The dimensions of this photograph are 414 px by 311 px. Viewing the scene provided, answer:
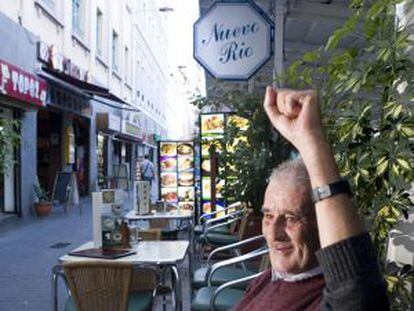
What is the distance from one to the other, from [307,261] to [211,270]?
8.77 ft

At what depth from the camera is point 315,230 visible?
1.77m

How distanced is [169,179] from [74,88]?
4900 mm

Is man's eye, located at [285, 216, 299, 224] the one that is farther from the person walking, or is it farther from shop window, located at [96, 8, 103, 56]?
shop window, located at [96, 8, 103, 56]

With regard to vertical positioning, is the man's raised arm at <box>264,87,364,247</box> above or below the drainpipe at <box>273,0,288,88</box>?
below

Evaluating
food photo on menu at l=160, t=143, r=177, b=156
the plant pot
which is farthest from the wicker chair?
the plant pot

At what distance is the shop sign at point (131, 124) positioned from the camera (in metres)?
25.5

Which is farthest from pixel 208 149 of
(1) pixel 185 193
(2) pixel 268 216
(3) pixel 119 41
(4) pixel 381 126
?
(3) pixel 119 41

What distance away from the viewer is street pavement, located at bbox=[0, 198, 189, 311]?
629 cm

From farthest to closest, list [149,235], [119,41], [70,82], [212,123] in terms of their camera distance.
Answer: [119,41], [70,82], [212,123], [149,235]

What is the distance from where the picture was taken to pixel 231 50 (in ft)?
19.9

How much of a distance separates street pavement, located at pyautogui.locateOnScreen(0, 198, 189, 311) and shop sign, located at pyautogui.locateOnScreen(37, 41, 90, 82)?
3477 mm

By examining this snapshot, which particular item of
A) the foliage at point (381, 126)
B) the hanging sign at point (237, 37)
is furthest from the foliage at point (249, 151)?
the foliage at point (381, 126)

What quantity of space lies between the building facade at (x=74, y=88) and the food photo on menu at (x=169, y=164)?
2.89m

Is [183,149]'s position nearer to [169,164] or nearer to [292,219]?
[169,164]
